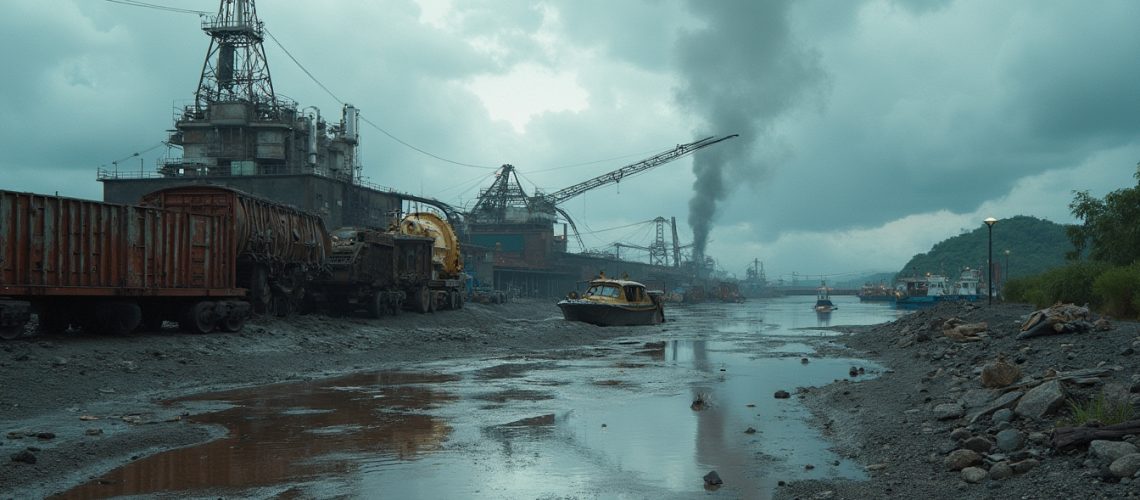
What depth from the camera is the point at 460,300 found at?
42.8 metres

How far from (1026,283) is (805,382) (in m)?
29.2

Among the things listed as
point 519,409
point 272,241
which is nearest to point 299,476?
point 519,409

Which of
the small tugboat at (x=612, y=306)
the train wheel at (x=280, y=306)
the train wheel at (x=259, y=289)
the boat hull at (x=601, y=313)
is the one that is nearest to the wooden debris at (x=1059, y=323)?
the train wheel at (x=259, y=289)

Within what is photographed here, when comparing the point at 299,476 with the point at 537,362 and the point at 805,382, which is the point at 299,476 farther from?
the point at 537,362

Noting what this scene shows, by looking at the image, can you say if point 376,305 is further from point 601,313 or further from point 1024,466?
point 1024,466

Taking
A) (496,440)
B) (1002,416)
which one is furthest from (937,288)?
(496,440)

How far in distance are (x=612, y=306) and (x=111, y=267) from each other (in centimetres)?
2472

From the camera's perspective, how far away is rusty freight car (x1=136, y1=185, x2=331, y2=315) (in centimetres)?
2384

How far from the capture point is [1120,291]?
22578 millimetres

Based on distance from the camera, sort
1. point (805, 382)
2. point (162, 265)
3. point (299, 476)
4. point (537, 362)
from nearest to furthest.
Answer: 1. point (299, 476)
2. point (805, 382)
3. point (162, 265)
4. point (537, 362)

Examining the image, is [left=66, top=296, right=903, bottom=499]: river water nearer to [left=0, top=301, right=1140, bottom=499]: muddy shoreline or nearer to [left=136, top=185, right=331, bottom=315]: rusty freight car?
[left=0, top=301, right=1140, bottom=499]: muddy shoreline

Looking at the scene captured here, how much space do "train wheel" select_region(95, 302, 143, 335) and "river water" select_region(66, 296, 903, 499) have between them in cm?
532

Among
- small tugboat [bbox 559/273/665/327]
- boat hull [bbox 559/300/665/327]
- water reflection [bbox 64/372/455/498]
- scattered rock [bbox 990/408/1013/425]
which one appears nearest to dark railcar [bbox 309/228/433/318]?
boat hull [bbox 559/300/665/327]

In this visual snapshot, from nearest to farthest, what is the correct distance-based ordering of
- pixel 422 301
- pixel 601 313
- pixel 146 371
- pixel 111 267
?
pixel 146 371, pixel 111 267, pixel 422 301, pixel 601 313
